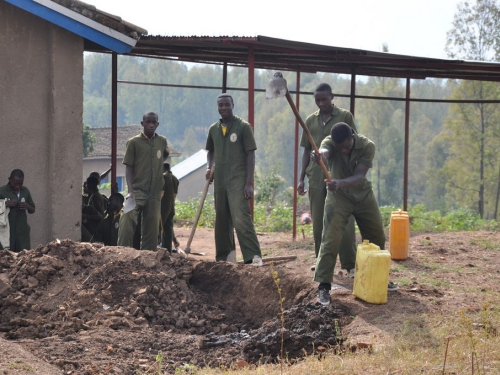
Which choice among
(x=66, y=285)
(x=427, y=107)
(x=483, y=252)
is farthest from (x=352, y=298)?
(x=427, y=107)

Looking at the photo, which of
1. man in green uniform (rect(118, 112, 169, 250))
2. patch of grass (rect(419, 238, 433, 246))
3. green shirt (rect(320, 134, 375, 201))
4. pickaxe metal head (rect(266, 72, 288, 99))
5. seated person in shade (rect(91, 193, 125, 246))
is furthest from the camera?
patch of grass (rect(419, 238, 433, 246))

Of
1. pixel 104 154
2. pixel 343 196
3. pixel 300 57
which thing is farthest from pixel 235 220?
pixel 104 154

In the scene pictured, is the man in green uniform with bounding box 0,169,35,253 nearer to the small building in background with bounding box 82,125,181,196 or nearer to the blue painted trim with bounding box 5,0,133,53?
the blue painted trim with bounding box 5,0,133,53

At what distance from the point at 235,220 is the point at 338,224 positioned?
6.48ft

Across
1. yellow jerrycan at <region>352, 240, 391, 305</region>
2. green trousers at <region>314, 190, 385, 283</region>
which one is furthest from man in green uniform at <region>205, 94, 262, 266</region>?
yellow jerrycan at <region>352, 240, 391, 305</region>

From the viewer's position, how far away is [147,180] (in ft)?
32.6

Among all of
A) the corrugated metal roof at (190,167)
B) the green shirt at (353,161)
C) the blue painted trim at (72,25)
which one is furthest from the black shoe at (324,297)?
the corrugated metal roof at (190,167)

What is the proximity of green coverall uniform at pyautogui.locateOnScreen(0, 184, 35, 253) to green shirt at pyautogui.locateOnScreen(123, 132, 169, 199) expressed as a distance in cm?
122

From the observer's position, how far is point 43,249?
326 inches

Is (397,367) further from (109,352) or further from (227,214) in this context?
(227,214)

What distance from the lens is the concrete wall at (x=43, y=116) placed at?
9789 millimetres

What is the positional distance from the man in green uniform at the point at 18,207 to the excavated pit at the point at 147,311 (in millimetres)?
1058

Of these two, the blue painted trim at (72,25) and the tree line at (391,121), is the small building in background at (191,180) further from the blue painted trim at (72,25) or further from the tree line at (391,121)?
the blue painted trim at (72,25)

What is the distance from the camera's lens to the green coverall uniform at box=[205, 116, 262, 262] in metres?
9.34
